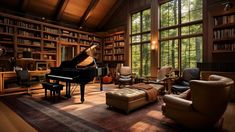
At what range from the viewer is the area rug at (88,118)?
244 cm

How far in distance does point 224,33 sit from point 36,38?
23.4 feet

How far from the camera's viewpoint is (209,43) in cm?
482

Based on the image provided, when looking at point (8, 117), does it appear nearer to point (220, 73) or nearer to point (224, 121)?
point (224, 121)

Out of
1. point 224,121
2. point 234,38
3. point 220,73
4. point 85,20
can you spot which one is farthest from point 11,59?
point 234,38

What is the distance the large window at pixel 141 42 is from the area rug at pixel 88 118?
3.50 m

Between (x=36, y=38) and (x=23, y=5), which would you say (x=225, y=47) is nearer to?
(x=36, y=38)

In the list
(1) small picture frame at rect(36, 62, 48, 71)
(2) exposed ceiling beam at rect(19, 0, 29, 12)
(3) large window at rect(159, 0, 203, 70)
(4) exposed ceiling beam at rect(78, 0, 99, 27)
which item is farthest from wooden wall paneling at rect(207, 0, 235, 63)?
(2) exposed ceiling beam at rect(19, 0, 29, 12)

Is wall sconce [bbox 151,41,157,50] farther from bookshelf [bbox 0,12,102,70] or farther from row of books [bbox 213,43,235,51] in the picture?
bookshelf [bbox 0,12,102,70]

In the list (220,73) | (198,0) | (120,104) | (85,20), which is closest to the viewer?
(120,104)

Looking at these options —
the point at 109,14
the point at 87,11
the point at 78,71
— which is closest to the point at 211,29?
the point at 78,71

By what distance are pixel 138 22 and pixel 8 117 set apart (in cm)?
646

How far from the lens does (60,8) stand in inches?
260

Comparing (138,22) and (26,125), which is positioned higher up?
(138,22)

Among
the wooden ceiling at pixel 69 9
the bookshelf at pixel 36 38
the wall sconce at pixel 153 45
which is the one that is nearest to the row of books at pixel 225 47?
the wall sconce at pixel 153 45
